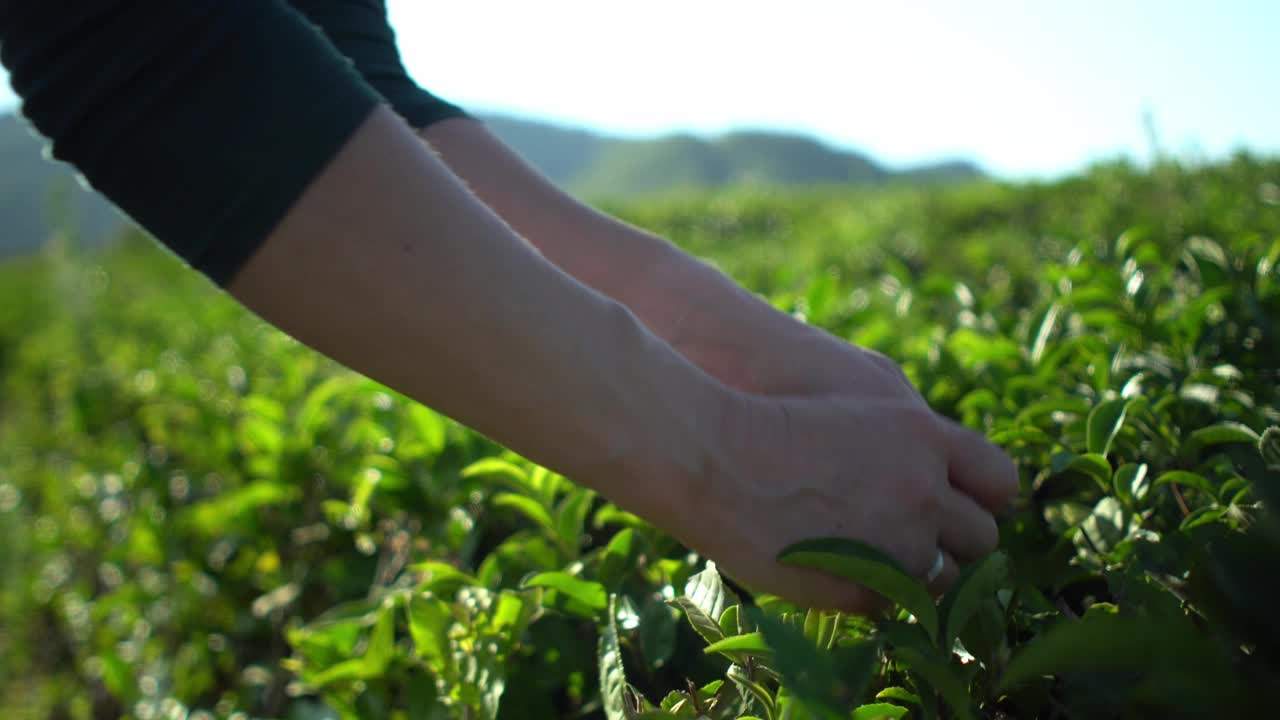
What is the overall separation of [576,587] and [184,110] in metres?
0.60

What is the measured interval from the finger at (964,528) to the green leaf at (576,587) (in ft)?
1.24

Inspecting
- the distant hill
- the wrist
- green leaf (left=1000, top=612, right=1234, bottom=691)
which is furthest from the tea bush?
the distant hill

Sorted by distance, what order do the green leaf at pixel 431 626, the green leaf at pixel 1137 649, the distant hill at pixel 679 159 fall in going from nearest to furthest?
the green leaf at pixel 1137 649, the green leaf at pixel 431 626, the distant hill at pixel 679 159

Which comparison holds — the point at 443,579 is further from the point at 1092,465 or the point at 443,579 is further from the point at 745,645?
the point at 1092,465

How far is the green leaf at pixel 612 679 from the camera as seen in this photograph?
789mm

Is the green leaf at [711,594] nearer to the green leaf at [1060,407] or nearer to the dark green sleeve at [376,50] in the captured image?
the green leaf at [1060,407]

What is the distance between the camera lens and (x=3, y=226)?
2859 centimetres

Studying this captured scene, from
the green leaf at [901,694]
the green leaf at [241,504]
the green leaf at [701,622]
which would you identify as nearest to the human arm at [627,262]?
the green leaf at [701,622]

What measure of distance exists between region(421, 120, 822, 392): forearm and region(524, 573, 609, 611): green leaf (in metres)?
0.36

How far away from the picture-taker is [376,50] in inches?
48.7

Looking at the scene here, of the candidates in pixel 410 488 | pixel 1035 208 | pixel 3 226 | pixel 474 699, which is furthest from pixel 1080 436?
pixel 3 226

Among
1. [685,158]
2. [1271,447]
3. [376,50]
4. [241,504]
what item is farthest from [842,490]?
[685,158]

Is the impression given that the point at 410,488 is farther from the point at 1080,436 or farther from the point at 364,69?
the point at 1080,436

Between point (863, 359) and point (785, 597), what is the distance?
334mm
